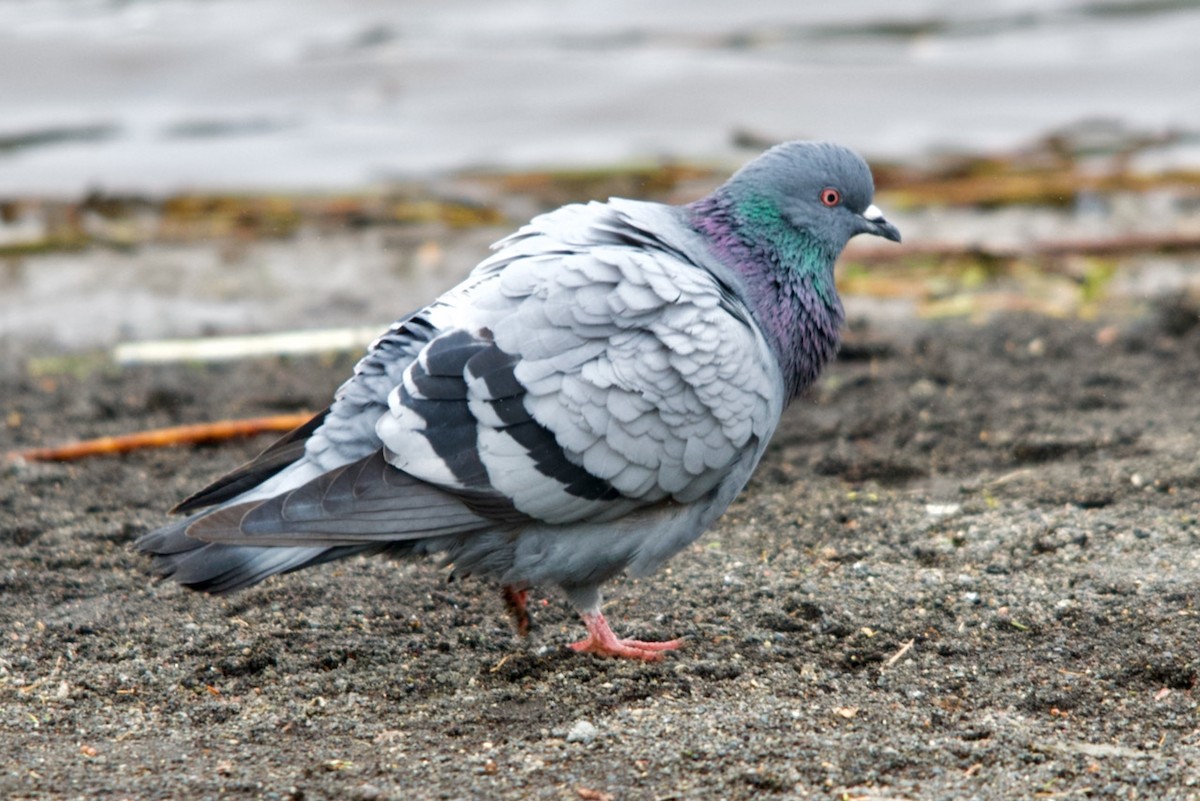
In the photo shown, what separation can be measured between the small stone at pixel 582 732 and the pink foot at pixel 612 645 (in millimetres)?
429

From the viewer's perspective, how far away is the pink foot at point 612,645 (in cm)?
399

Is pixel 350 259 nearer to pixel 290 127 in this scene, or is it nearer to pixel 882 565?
pixel 290 127

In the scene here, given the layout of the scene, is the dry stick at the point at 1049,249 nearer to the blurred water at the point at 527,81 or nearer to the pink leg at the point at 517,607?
the blurred water at the point at 527,81

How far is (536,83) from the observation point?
1188 cm

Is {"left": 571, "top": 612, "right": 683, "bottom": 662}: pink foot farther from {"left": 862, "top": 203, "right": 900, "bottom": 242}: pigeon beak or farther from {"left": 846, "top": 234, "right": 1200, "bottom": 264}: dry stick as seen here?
{"left": 846, "top": 234, "right": 1200, "bottom": 264}: dry stick

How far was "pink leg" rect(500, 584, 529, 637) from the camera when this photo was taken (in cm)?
421

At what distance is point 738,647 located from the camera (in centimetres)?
400

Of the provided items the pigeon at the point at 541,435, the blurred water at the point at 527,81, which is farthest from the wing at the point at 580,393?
the blurred water at the point at 527,81

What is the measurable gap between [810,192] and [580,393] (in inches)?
42.7

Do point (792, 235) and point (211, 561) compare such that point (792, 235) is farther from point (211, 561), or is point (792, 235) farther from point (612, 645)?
point (211, 561)

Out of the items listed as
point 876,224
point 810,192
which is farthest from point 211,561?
point 876,224

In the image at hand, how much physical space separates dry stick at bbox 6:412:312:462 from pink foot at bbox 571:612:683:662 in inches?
67.0

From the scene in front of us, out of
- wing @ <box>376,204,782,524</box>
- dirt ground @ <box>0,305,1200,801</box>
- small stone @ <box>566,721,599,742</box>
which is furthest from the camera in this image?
wing @ <box>376,204,782,524</box>

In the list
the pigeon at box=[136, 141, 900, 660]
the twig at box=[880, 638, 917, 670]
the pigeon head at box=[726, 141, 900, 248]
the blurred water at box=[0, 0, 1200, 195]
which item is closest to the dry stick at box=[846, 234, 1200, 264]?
the blurred water at box=[0, 0, 1200, 195]
